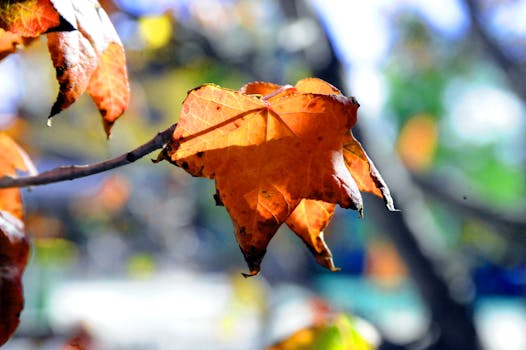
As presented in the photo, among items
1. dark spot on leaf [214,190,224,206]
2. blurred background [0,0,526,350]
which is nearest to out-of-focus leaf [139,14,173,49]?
blurred background [0,0,526,350]

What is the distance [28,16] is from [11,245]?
0.79 feet

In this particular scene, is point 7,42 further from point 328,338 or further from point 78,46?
point 328,338

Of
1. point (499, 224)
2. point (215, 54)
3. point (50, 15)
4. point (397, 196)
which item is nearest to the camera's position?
point (50, 15)

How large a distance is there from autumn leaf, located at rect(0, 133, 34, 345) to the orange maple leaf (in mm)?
217

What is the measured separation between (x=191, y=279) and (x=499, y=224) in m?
10.8

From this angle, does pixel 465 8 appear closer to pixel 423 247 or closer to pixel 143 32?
pixel 423 247

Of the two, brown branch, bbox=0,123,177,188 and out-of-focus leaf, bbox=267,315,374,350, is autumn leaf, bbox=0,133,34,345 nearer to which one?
brown branch, bbox=0,123,177,188

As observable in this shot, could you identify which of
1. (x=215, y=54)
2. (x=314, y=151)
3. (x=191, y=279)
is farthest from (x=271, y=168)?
(x=191, y=279)

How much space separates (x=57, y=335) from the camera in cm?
183

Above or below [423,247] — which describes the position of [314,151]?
above

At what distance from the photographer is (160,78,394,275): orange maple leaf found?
18.8 inches

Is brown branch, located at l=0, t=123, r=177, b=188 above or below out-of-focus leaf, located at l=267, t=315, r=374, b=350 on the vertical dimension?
above

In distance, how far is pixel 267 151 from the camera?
52 cm

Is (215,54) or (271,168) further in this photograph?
(215,54)
